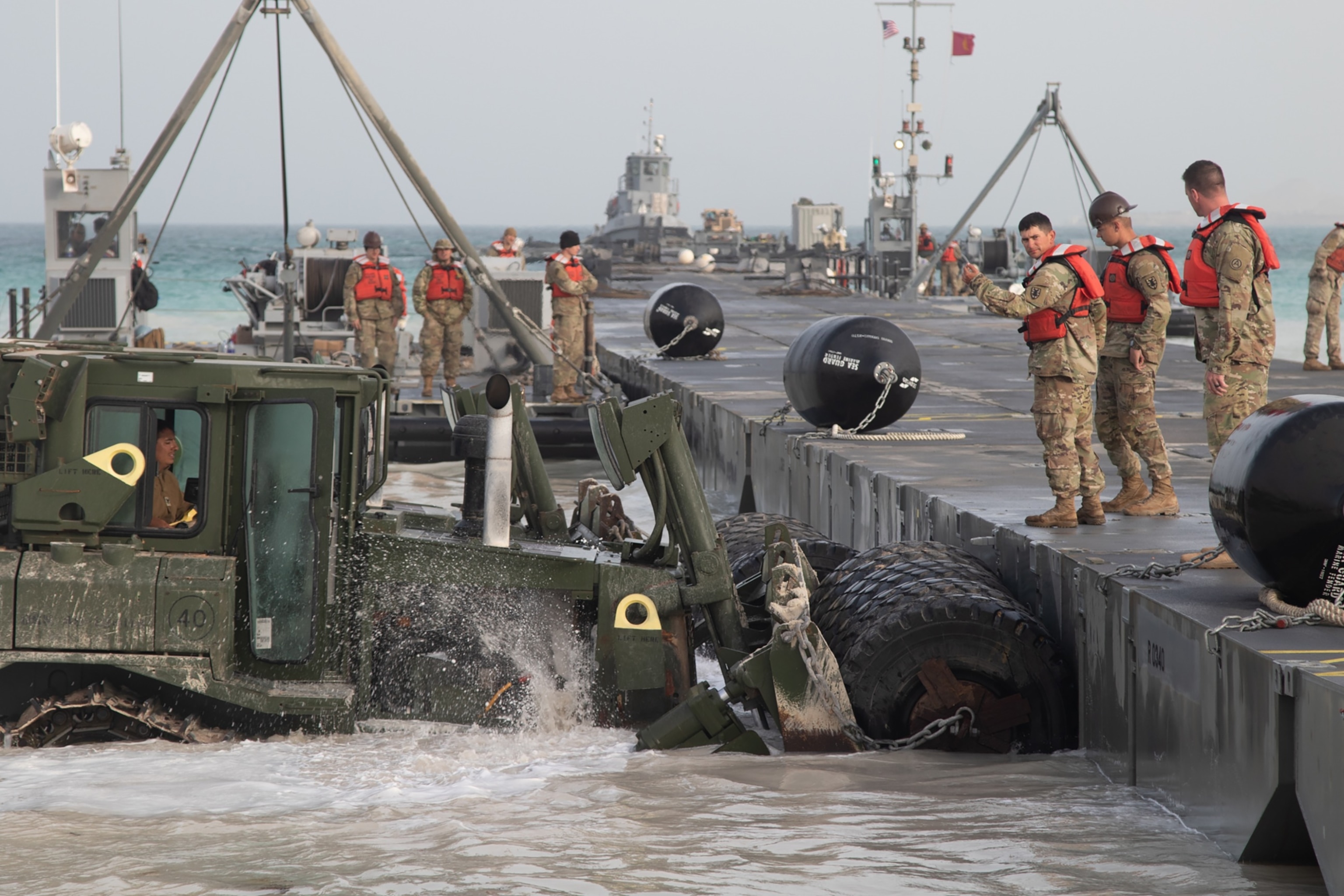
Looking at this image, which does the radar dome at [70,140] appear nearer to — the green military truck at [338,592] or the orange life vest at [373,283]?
the orange life vest at [373,283]

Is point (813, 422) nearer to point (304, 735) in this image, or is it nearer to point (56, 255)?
point (304, 735)

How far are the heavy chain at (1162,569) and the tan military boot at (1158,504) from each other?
1.75 meters

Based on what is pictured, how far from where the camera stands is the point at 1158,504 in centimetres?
844

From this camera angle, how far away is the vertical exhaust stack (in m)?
6.66

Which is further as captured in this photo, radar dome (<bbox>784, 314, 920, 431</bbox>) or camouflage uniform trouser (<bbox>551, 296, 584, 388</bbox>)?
camouflage uniform trouser (<bbox>551, 296, 584, 388</bbox>)

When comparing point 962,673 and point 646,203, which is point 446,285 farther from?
point 646,203

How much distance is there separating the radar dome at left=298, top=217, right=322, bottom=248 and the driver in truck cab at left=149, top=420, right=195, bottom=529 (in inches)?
579

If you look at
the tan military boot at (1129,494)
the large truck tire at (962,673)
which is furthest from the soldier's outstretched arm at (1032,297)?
the large truck tire at (962,673)

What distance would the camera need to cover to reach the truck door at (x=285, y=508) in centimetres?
623

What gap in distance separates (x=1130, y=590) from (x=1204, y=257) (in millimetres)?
2128

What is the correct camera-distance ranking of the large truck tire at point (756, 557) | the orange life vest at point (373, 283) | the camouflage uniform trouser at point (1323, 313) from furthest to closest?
the camouflage uniform trouser at point (1323, 313), the orange life vest at point (373, 283), the large truck tire at point (756, 557)

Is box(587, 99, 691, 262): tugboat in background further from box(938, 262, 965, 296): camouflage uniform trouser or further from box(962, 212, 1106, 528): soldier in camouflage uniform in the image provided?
box(962, 212, 1106, 528): soldier in camouflage uniform

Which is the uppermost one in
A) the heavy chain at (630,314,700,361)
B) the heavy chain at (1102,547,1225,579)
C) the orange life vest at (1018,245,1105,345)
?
the orange life vest at (1018,245,1105,345)

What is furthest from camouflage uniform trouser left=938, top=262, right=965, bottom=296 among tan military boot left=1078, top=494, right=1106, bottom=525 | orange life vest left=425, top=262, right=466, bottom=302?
tan military boot left=1078, top=494, right=1106, bottom=525
